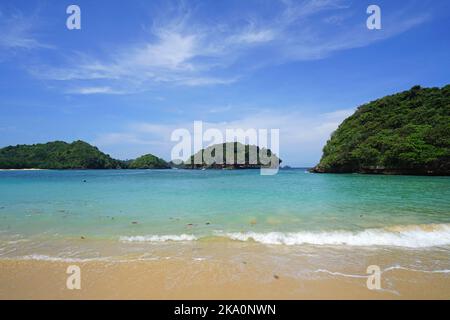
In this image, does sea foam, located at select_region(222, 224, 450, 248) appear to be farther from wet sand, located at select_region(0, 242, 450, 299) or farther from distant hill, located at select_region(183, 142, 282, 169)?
distant hill, located at select_region(183, 142, 282, 169)

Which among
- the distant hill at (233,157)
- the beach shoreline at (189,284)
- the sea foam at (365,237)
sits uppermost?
the distant hill at (233,157)

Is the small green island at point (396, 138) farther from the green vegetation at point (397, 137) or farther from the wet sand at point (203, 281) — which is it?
the wet sand at point (203, 281)

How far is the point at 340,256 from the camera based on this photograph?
5.63 m

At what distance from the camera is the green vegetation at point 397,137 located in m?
44.7

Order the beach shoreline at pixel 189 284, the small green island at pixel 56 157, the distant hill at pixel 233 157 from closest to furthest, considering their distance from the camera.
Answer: the beach shoreline at pixel 189 284 < the small green island at pixel 56 157 < the distant hill at pixel 233 157

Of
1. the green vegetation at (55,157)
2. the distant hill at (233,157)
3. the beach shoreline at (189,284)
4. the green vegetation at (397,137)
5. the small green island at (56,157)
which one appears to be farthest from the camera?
the distant hill at (233,157)

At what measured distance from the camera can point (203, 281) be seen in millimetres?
4449

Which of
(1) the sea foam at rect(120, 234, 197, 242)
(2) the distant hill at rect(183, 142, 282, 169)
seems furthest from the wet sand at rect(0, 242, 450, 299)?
(2) the distant hill at rect(183, 142, 282, 169)

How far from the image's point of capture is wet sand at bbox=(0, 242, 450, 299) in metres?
3.97

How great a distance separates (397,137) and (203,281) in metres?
57.3

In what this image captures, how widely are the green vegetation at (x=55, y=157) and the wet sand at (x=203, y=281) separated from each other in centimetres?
15999

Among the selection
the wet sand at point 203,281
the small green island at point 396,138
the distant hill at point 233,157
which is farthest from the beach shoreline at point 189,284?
the distant hill at point 233,157

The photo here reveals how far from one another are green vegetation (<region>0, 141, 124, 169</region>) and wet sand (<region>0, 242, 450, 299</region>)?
525 feet

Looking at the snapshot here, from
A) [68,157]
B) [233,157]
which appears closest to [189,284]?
[233,157]
